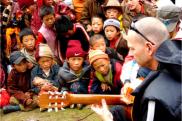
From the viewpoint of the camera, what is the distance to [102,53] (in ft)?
17.8

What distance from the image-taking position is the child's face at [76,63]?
224 inches

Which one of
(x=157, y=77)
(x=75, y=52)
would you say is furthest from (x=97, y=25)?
(x=157, y=77)

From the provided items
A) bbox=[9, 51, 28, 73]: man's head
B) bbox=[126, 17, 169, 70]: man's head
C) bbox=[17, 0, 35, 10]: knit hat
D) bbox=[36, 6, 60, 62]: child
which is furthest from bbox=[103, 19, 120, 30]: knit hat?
bbox=[126, 17, 169, 70]: man's head

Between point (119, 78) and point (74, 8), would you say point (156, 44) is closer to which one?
point (119, 78)

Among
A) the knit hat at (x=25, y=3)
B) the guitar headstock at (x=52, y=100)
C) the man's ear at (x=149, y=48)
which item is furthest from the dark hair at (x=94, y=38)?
the man's ear at (x=149, y=48)

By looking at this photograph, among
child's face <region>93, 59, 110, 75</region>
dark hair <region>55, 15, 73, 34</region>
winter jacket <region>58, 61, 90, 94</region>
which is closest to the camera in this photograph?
child's face <region>93, 59, 110, 75</region>

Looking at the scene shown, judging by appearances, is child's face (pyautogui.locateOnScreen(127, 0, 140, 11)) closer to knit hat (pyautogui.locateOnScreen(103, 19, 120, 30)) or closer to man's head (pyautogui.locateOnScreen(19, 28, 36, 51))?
knit hat (pyautogui.locateOnScreen(103, 19, 120, 30))

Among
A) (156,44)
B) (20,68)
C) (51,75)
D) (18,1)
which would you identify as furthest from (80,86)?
(156,44)

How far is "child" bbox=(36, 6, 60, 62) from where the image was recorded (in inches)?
259

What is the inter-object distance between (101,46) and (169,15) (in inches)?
55.4

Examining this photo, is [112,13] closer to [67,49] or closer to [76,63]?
[67,49]

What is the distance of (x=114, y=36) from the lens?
6.17 meters

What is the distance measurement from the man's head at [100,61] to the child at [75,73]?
275 millimetres

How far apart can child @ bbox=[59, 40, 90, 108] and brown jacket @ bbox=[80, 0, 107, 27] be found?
4.12 ft
